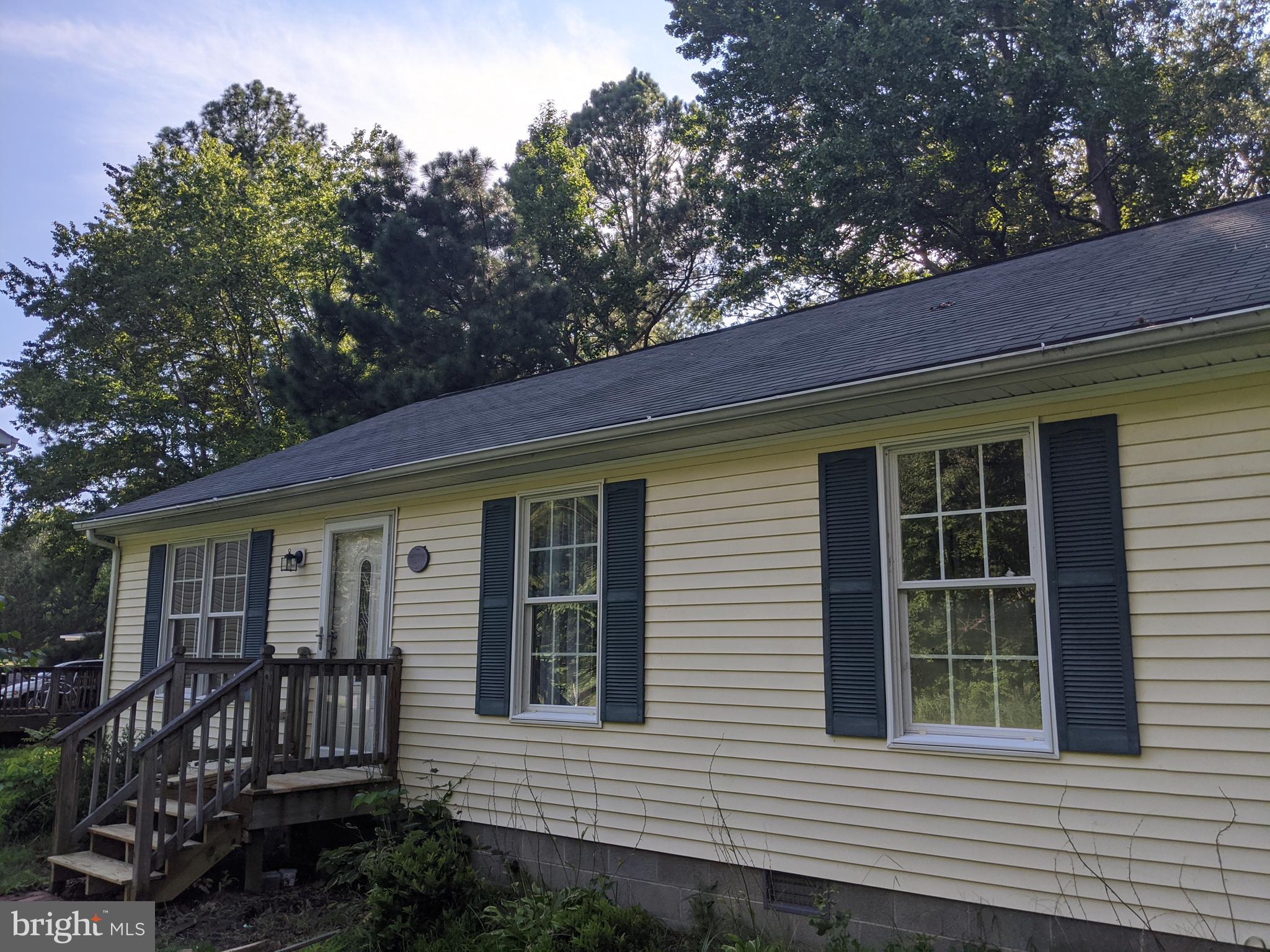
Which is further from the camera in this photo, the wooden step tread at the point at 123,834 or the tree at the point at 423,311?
the tree at the point at 423,311

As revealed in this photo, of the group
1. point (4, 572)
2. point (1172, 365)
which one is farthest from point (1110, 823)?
point (4, 572)

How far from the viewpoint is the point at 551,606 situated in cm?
670

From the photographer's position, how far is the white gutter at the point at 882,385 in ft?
12.5

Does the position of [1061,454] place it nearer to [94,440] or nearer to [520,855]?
[520,855]

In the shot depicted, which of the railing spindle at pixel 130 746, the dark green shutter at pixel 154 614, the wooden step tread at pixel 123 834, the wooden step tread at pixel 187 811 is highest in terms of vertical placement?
the dark green shutter at pixel 154 614

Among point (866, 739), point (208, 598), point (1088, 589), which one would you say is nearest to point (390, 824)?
point (866, 739)

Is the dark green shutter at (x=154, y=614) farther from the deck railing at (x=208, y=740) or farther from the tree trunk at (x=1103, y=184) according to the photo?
the tree trunk at (x=1103, y=184)

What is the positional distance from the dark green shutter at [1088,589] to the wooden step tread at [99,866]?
5.27 metres

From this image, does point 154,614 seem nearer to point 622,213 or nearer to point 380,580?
point 380,580

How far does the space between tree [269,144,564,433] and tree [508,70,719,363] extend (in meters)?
1.25

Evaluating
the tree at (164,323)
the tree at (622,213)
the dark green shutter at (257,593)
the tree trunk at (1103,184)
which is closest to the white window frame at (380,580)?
the dark green shutter at (257,593)

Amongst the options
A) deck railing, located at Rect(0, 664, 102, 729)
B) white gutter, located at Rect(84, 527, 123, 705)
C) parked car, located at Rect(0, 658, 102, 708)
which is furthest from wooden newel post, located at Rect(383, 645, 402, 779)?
parked car, located at Rect(0, 658, 102, 708)

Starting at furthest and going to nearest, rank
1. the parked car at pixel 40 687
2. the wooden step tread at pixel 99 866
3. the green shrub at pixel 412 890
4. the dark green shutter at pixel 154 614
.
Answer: the parked car at pixel 40 687, the dark green shutter at pixel 154 614, the wooden step tread at pixel 99 866, the green shrub at pixel 412 890

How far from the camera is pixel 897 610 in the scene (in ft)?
16.1
